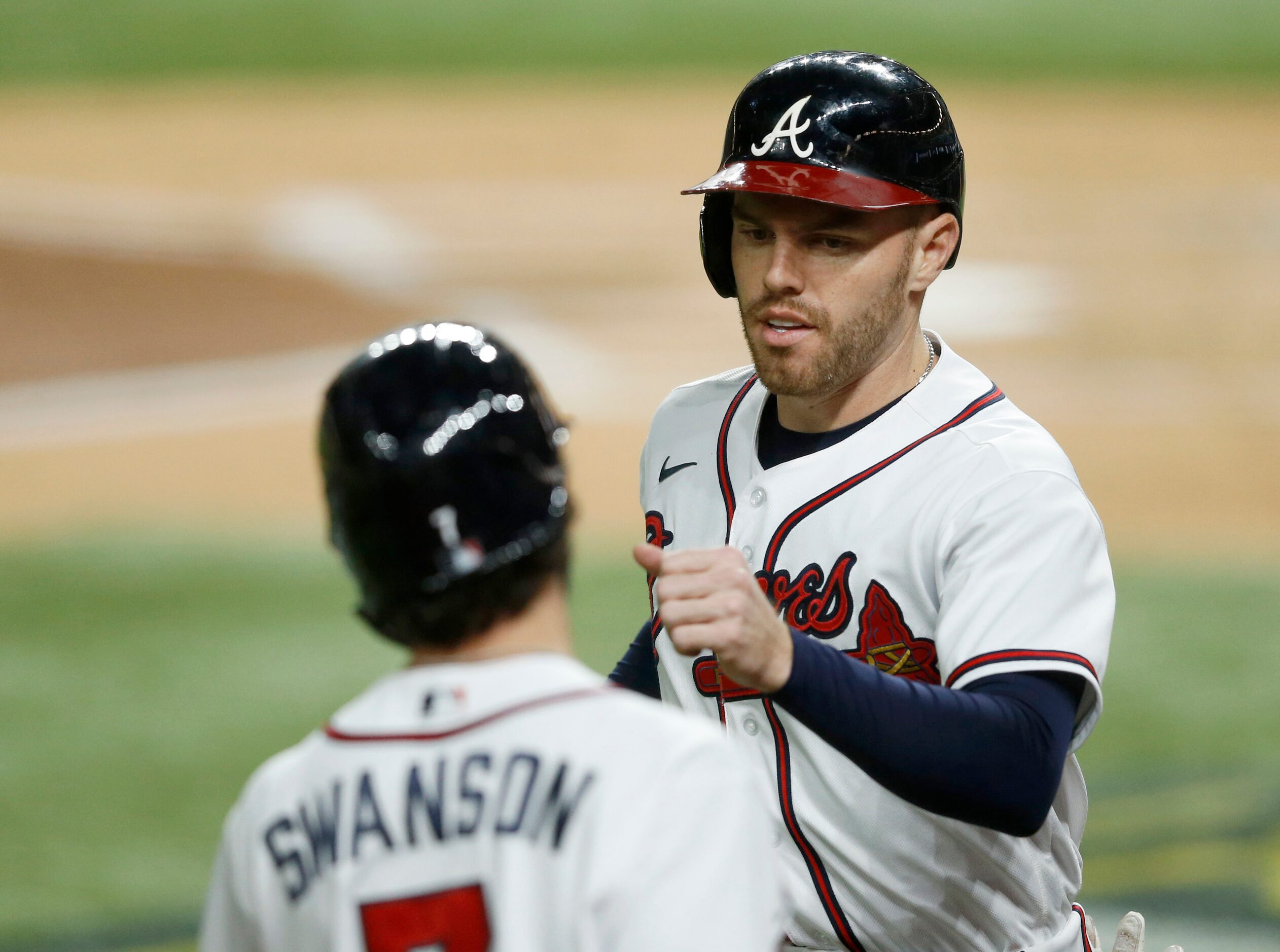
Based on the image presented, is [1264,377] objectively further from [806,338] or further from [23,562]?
[806,338]

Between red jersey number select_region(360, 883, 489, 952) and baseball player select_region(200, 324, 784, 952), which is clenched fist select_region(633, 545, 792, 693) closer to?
baseball player select_region(200, 324, 784, 952)

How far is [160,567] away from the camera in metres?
7.50

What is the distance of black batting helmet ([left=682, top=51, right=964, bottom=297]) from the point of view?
2.37 m

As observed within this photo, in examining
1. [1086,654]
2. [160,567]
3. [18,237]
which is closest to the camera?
[1086,654]

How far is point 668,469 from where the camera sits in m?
2.71

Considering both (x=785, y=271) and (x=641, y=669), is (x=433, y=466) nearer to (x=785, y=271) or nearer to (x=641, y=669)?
(x=785, y=271)

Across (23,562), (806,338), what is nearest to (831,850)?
(806,338)

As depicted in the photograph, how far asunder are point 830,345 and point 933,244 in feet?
0.90

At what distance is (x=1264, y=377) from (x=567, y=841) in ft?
30.2

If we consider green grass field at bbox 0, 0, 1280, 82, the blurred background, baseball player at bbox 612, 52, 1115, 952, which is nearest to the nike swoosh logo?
baseball player at bbox 612, 52, 1115, 952

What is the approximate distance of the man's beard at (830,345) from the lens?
2.45m

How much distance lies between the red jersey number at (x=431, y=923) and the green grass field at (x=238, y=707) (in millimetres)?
A: 3658

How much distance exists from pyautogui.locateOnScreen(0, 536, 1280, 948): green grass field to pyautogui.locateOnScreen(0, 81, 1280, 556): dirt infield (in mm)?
665

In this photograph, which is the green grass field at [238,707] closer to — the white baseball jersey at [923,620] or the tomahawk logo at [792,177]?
the white baseball jersey at [923,620]
